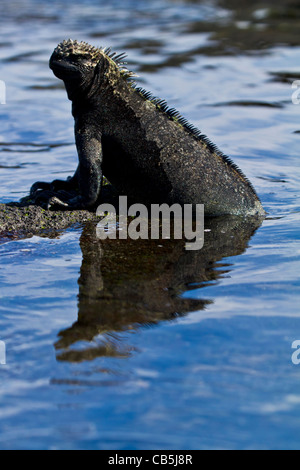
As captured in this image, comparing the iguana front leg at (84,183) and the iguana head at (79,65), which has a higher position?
the iguana head at (79,65)

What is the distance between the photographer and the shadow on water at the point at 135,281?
13.6 ft

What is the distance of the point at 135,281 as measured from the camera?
5035 mm

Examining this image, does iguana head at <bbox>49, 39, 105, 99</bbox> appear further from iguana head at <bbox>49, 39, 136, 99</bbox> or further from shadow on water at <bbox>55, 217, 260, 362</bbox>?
shadow on water at <bbox>55, 217, 260, 362</bbox>

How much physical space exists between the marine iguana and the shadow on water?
14.1 inches

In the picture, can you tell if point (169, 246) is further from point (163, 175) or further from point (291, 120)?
point (291, 120)

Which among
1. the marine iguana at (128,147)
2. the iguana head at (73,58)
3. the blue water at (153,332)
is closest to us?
the blue water at (153,332)

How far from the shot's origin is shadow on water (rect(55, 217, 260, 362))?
414 centimetres

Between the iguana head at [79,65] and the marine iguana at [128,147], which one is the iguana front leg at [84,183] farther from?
the iguana head at [79,65]

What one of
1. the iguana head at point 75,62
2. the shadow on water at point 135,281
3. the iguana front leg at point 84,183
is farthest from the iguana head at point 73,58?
the shadow on water at point 135,281

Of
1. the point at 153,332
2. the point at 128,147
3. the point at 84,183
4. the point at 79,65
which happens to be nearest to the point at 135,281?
the point at 153,332

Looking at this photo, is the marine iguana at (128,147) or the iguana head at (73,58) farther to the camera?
the marine iguana at (128,147)

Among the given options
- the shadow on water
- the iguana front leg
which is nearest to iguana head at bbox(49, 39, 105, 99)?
the iguana front leg
